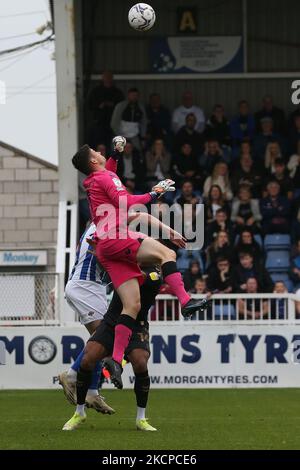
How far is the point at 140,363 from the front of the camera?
10.5 metres

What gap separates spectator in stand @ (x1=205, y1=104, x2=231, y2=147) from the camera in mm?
23125

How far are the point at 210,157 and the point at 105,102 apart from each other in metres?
2.31

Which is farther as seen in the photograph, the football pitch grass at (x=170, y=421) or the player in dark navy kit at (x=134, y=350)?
the player in dark navy kit at (x=134, y=350)

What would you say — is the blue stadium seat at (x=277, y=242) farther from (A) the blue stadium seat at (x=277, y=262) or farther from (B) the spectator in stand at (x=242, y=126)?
(B) the spectator in stand at (x=242, y=126)

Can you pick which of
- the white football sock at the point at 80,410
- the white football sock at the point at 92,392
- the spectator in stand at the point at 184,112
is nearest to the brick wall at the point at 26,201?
the spectator in stand at the point at 184,112

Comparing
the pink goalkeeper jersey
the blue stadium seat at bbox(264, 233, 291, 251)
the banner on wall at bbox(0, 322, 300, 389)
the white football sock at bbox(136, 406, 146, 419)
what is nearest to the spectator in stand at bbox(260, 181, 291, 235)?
the blue stadium seat at bbox(264, 233, 291, 251)

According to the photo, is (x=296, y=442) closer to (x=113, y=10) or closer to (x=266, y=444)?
(x=266, y=444)

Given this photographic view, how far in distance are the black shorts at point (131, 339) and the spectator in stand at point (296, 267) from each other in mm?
10004

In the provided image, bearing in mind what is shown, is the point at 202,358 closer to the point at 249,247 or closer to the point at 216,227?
the point at 249,247

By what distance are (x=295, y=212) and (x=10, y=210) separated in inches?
610

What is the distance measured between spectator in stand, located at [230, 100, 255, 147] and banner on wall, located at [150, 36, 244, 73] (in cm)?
203

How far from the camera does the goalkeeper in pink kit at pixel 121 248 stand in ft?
34.4

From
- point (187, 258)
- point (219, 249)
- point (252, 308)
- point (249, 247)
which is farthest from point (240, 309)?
point (187, 258)

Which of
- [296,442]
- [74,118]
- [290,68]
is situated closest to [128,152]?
[74,118]
